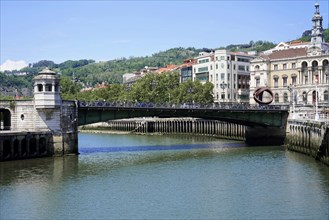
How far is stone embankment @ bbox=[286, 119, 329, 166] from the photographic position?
56.9m

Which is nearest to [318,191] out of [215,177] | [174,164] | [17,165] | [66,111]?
[215,177]

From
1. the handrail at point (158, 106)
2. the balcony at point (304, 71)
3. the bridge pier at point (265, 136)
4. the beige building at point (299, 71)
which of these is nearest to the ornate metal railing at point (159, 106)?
the handrail at point (158, 106)

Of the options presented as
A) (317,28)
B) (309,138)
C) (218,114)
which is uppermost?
(317,28)

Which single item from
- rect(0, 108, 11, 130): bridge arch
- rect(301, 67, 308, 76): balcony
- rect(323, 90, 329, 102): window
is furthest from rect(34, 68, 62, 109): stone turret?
rect(301, 67, 308, 76): balcony

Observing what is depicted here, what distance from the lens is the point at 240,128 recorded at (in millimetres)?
98938

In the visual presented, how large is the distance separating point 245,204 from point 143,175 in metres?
15.4

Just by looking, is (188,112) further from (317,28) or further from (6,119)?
(317,28)

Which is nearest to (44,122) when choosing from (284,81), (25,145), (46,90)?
(46,90)

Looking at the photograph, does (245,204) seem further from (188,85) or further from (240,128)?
(188,85)

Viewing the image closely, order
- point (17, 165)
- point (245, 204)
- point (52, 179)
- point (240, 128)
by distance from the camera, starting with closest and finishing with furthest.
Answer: point (245, 204) < point (52, 179) < point (17, 165) < point (240, 128)

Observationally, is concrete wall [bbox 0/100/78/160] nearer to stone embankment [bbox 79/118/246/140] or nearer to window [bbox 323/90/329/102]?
stone embankment [bbox 79/118/246/140]

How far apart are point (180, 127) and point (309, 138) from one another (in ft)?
179

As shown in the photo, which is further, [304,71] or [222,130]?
[304,71]

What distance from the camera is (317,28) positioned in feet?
409
